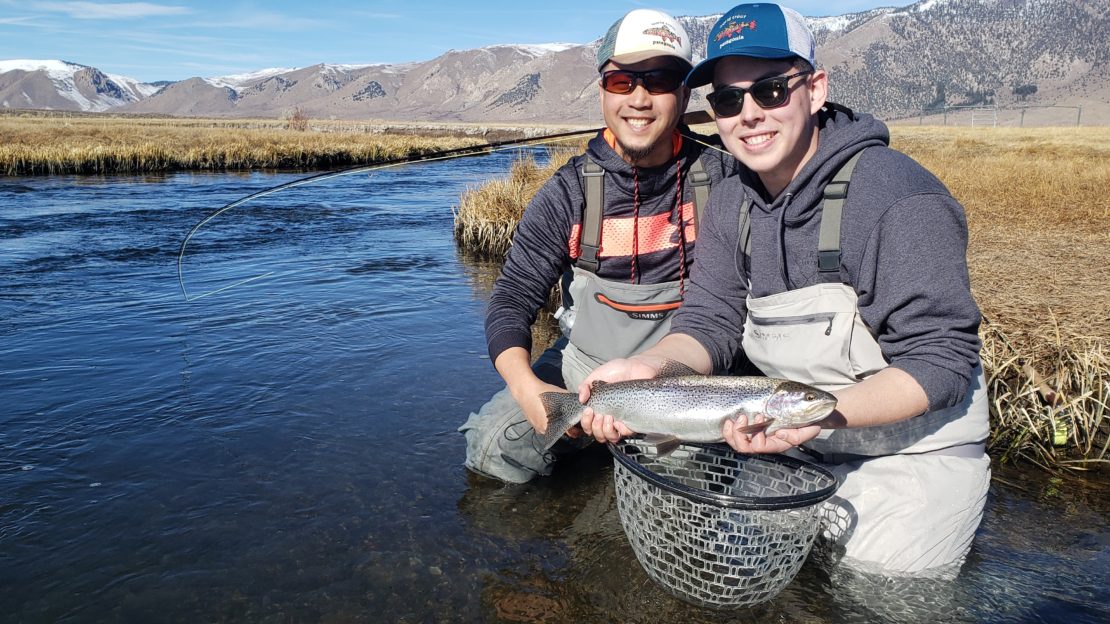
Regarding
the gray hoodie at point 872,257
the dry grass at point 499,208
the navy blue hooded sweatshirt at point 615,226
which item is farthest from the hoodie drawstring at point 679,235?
the dry grass at point 499,208

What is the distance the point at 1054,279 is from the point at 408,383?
6961 millimetres

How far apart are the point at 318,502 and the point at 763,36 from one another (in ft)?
12.5

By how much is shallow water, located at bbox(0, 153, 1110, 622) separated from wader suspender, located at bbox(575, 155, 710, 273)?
170 cm

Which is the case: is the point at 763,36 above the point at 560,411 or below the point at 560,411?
above

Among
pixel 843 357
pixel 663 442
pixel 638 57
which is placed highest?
pixel 638 57

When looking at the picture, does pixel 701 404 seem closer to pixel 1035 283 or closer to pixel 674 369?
pixel 674 369

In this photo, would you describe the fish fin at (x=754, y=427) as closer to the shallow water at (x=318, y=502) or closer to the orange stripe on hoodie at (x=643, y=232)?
the shallow water at (x=318, y=502)

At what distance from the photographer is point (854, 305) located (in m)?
3.34

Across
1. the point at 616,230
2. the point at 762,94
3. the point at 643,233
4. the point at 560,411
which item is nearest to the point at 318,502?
the point at 560,411

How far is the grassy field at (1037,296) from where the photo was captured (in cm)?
512

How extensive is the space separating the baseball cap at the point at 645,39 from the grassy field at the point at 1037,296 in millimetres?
3341

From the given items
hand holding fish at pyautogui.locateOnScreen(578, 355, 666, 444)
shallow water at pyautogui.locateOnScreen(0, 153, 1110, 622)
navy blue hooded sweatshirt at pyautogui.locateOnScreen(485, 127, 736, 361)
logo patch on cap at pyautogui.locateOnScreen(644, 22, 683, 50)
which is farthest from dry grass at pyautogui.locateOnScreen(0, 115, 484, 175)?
hand holding fish at pyautogui.locateOnScreen(578, 355, 666, 444)

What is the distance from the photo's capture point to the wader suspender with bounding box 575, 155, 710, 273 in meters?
4.43

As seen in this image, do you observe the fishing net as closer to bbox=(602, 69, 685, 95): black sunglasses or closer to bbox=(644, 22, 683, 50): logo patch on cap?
bbox=(602, 69, 685, 95): black sunglasses
